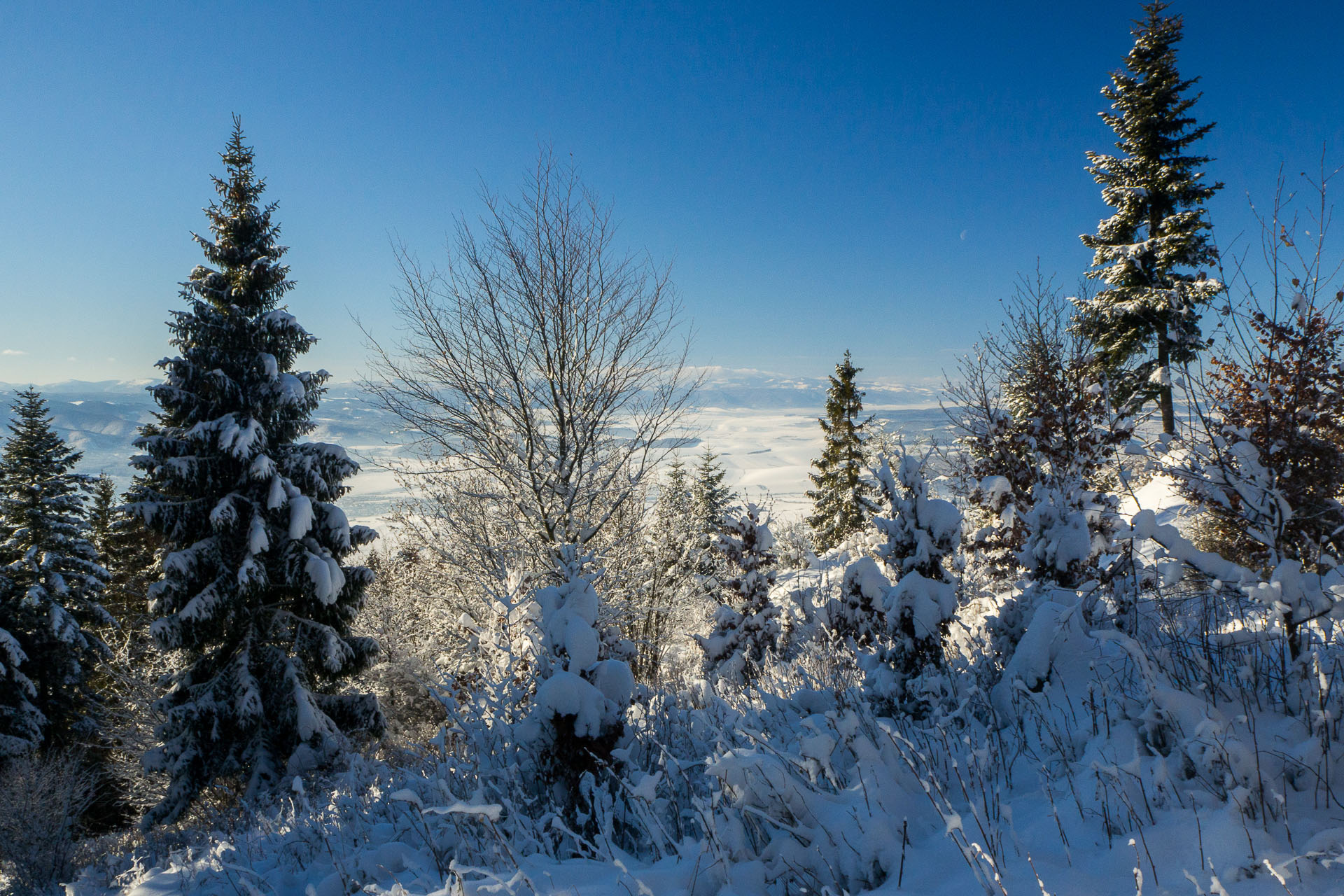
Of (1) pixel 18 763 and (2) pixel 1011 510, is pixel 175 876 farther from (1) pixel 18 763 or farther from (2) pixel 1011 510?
(1) pixel 18 763

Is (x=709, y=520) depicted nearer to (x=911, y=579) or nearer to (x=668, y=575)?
(x=668, y=575)

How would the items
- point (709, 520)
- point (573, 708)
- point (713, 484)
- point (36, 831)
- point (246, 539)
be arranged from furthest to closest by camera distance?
1. point (713, 484)
2. point (709, 520)
3. point (246, 539)
4. point (36, 831)
5. point (573, 708)

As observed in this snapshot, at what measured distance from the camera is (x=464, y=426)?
29.7 ft

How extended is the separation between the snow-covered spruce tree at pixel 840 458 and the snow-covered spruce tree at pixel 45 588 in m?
24.4

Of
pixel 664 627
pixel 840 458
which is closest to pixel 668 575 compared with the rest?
pixel 664 627

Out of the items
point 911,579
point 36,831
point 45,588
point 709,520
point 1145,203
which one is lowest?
point 36,831

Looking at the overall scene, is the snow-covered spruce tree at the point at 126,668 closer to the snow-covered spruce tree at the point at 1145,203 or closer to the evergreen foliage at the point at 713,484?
the evergreen foliage at the point at 713,484

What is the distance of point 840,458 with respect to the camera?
84.5ft

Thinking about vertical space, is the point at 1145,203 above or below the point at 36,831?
above

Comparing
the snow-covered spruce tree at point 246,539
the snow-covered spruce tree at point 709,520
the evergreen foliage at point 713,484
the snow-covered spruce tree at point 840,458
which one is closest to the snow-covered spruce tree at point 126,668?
the snow-covered spruce tree at point 246,539

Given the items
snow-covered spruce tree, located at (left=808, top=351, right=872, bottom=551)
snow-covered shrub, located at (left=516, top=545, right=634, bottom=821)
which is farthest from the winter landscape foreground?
snow-covered spruce tree, located at (left=808, top=351, right=872, bottom=551)

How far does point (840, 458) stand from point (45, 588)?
85.8ft

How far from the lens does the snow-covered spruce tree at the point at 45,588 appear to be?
1470cm

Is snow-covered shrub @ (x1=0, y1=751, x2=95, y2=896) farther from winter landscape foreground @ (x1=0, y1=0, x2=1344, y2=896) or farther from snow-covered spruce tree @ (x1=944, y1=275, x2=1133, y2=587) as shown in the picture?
snow-covered spruce tree @ (x1=944, y1=275, x2=1133, y2=587)
